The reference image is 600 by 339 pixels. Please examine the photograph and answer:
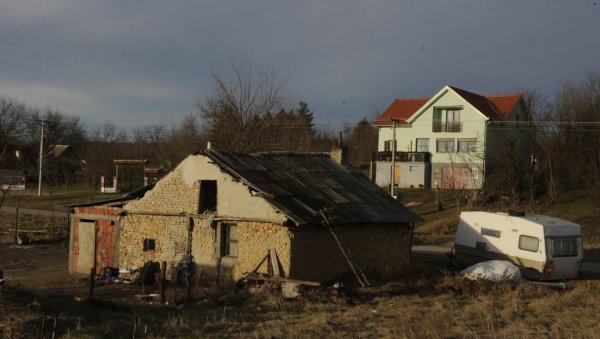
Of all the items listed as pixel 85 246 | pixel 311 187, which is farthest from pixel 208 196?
pixel 85 246

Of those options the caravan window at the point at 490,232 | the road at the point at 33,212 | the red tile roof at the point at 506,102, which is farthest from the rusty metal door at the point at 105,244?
the red tile roof at the point at 506,102

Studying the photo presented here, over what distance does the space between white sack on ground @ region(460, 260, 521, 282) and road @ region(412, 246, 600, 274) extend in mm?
5773

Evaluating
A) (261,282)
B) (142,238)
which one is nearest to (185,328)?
(261,282)

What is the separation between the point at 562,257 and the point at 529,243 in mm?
1224

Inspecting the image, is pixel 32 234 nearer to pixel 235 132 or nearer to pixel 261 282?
pixel 235 132

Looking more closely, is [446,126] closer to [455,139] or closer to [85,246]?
[455,139]

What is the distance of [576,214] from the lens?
39.2m

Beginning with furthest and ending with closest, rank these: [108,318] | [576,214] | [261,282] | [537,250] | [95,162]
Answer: [95,162] < [576,214] < [537,250] < [261,282] < [108,318]

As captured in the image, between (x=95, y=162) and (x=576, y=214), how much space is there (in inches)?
2113

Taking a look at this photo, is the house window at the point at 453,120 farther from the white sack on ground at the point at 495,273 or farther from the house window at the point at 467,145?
the white sack on ground at the point at 495,273

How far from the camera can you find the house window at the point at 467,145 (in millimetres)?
51062

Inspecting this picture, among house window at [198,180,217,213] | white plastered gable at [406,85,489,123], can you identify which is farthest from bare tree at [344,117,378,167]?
house window at [198,180,217,213]

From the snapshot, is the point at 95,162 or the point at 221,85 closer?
the point at 221,85

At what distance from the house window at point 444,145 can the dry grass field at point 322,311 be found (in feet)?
104
